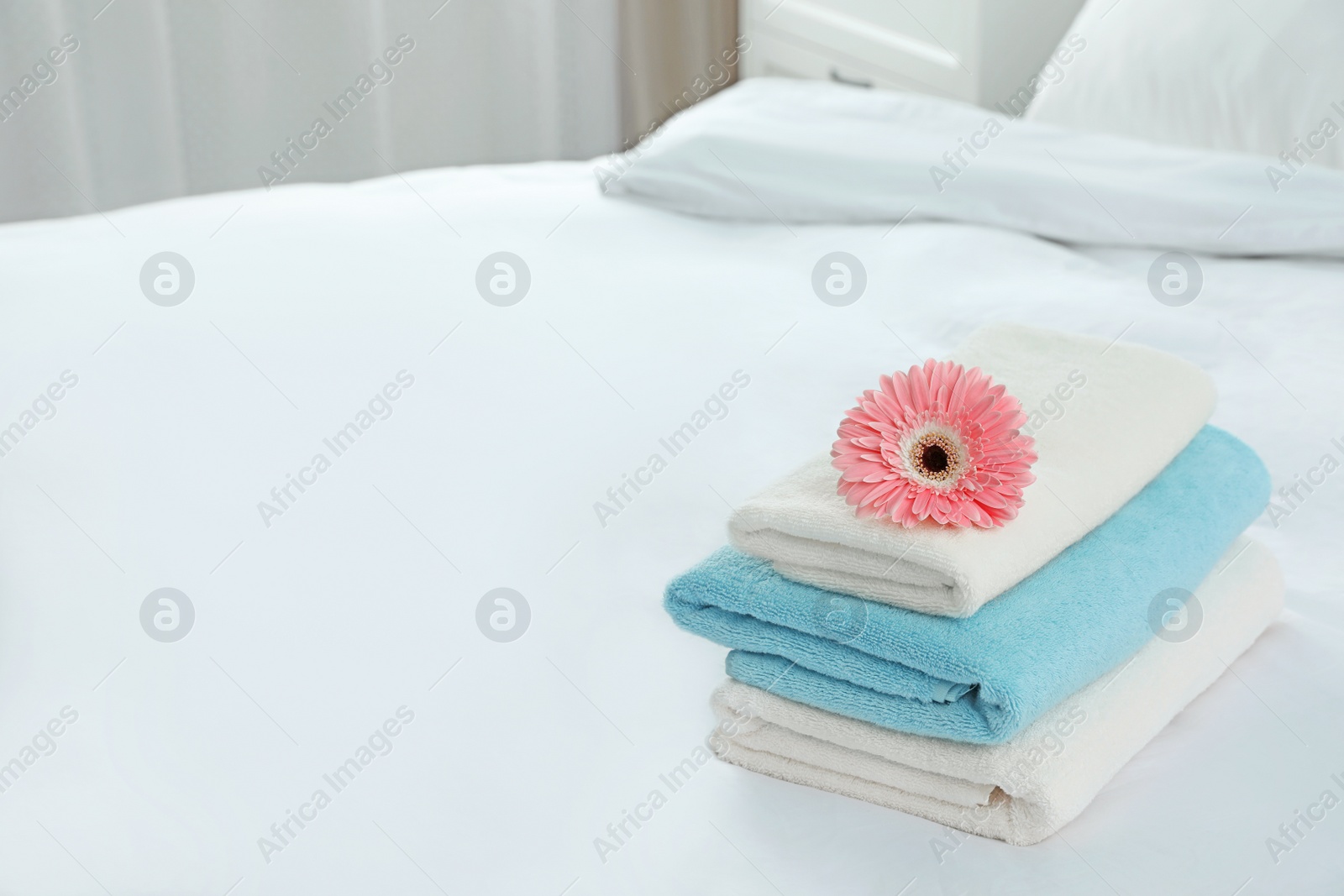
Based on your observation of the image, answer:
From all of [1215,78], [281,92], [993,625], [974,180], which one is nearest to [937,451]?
[993,625]

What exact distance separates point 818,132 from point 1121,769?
4.26ft

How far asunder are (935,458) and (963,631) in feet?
0.38

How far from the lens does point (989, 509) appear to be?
0.76m

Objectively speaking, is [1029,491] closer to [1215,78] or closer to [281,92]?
[1215,78]

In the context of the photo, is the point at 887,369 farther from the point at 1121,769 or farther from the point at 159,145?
the point at 159,145

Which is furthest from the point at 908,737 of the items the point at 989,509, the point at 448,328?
the point at 448,328

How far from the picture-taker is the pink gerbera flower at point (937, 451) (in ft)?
2.47

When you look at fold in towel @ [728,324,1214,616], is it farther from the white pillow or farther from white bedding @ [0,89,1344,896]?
the white pillow

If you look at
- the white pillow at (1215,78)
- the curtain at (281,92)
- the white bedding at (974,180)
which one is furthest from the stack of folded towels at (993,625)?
the curtain at (281,92)

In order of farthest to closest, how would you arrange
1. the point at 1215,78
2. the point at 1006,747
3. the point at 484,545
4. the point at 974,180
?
the point at 1215,78 → the point at 974,180 → the point at 484,545 → the point at 1006,747

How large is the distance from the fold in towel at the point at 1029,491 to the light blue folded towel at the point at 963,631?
0.01m

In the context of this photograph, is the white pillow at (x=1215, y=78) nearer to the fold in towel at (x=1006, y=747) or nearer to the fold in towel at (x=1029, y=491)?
the fold in towel at (x=1029, y=491)

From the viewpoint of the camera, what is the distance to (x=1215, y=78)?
1.93 meters

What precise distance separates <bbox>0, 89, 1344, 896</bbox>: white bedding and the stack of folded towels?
3 cm
